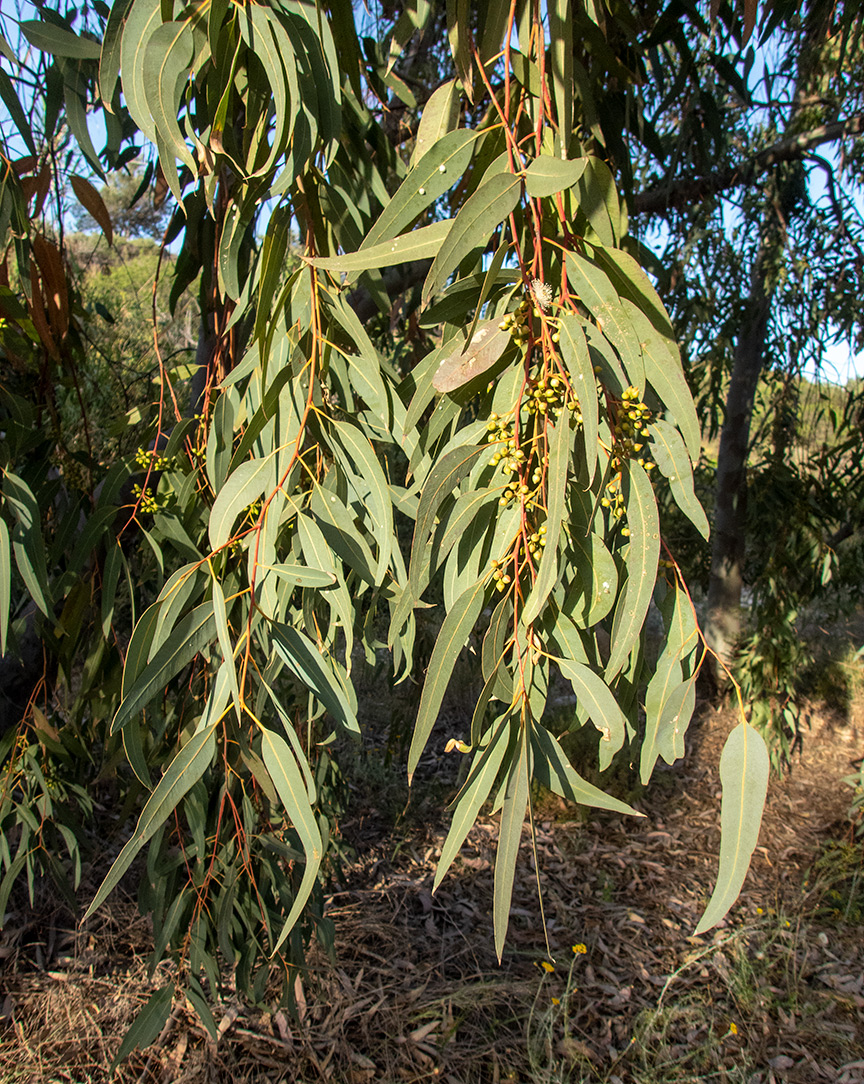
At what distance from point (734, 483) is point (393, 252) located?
311 centimetres

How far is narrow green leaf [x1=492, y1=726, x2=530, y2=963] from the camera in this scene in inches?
21.9

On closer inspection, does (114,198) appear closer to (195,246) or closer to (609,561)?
(195,246)

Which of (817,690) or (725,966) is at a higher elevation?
(817,690)

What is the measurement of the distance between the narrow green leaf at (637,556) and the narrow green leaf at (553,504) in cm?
8

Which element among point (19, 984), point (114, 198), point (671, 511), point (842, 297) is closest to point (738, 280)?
point (842, 297)

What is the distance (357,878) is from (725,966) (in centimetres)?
117

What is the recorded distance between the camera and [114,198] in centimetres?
867

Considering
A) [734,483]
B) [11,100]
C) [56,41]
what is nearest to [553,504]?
[56,41]

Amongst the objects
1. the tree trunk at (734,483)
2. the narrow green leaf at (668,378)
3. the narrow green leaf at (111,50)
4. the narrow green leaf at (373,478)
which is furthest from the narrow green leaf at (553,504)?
the tree trunk at (734,483)

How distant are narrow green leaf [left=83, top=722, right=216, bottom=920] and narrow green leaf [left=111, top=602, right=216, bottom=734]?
6 centimetres

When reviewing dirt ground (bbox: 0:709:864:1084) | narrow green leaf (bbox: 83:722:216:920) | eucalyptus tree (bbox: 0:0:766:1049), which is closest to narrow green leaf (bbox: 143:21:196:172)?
eucalyptus tree (bbox: 0:0:766:1049)

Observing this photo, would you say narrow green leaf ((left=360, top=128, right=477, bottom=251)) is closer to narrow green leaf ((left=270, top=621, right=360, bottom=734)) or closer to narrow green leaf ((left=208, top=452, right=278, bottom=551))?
narrow green leaf ((left=208, top=452, right=278, bottom=551))

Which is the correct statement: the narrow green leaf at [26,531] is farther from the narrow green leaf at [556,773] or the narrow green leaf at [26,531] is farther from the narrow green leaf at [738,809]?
the narrow green leaf at [738,809]

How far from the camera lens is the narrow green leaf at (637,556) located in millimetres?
600
